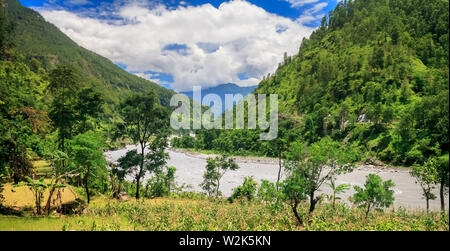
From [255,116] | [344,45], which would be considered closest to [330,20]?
[344,45]

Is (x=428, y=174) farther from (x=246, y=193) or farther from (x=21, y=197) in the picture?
(x=21, y=197)

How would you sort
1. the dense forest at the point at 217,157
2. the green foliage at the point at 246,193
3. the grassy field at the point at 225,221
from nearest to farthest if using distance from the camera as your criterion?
1. the grassy field at the point at 225,221
2. the dense forest at the point at 217,157
3. the green foliage at the point at 246,193

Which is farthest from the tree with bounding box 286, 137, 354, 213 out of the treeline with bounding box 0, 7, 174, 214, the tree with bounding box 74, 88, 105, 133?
the tree with bounding box 74, 88, 105, 133

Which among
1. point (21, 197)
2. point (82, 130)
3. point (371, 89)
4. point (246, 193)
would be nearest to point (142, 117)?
point (82, 130)

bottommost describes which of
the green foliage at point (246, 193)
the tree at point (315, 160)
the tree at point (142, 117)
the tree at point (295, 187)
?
the green foliage at point (246, 193)

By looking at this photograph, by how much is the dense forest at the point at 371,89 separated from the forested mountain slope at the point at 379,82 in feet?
0.07

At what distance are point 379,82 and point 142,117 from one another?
43.2 meters

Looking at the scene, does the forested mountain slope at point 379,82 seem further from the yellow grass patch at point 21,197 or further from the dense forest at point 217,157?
the yellow grass patch at point 21,197

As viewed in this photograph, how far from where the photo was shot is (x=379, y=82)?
42875 millimetres

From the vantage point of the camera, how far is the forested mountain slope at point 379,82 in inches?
156

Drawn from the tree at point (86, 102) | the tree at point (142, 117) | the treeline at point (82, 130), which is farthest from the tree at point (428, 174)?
the tree at point (86, 102)

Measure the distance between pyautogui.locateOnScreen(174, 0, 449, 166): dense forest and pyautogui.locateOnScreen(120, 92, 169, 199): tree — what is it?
33.1 ft

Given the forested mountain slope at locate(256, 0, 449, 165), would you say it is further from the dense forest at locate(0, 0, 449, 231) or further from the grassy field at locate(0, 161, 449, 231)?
the grassy field at locate(0, 161, 449, 231)
